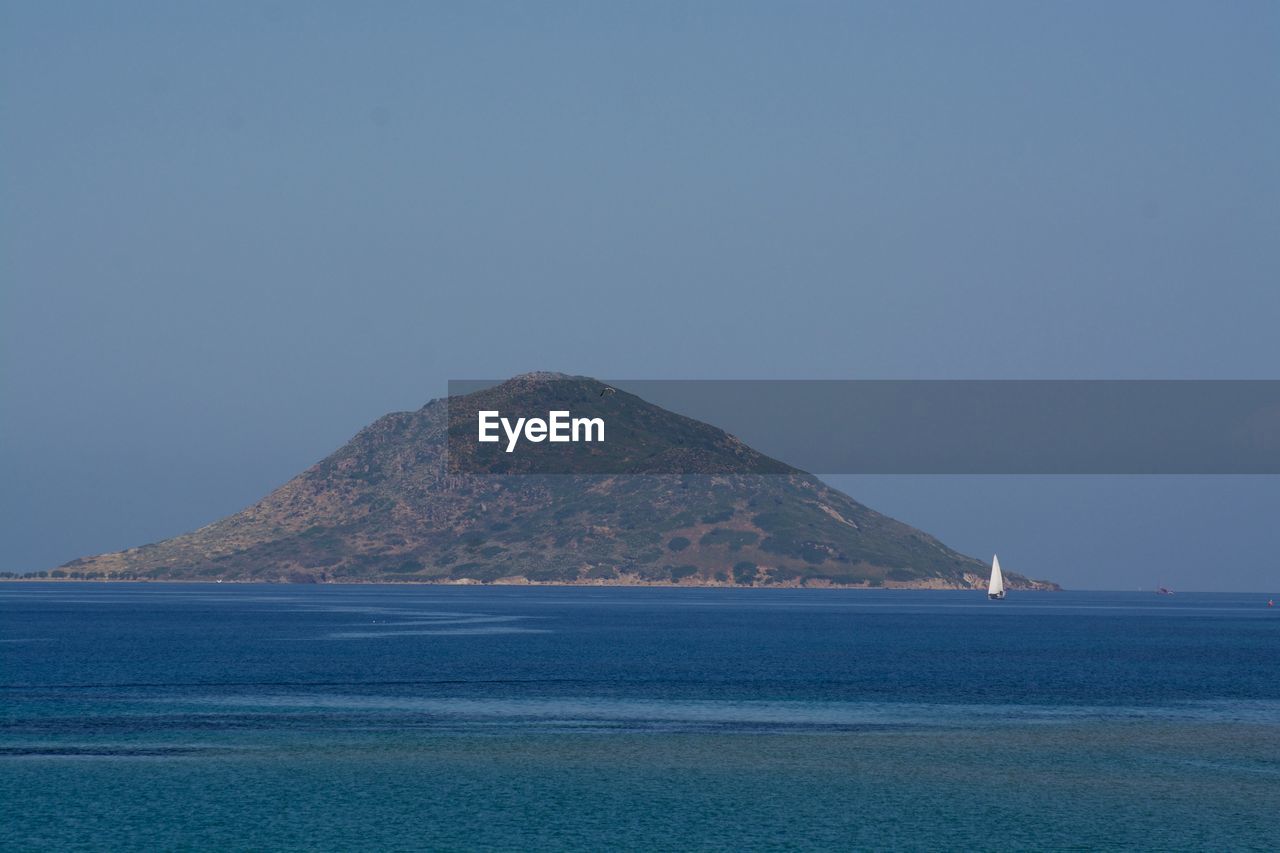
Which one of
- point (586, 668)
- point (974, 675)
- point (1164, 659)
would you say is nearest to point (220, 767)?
point (586, 668)

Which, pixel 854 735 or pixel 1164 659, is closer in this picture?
pixel 854 735

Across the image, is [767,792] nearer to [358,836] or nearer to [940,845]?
[940,845]

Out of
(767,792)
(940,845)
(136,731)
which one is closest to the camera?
(940,845)

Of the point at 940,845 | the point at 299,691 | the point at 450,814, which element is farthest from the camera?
the point at 299,691

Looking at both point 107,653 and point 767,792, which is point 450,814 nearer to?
point 767,792

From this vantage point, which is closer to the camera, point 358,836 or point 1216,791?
point 358,836

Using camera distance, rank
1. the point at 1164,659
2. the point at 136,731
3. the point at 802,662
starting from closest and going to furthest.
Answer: the point at 136,731 → the point at 802,662 → the point at 1164,659

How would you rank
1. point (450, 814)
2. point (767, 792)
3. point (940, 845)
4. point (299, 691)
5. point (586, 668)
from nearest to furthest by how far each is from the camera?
point (940, 845)
point (450, 814)
point (767, 792)
point (299, 691)
point (586, 668)

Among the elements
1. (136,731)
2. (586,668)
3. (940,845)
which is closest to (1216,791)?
(940,845)
